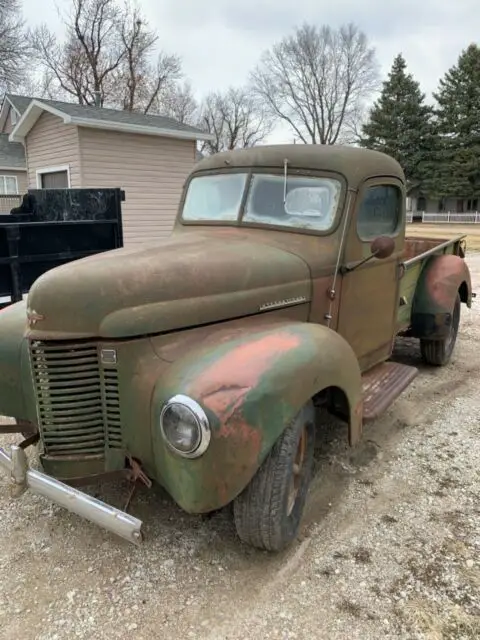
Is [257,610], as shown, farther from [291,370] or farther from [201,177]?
[201,177]

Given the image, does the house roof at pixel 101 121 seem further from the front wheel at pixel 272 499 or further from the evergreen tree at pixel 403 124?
the evergreen tree at pixel 403 124

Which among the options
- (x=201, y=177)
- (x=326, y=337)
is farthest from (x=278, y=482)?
(x=201, y=177)

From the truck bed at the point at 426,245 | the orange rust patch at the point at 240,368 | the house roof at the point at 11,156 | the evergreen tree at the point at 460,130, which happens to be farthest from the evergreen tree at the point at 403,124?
the orange rust patch at the point at 240,368

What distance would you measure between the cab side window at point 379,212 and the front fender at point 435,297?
124 cm

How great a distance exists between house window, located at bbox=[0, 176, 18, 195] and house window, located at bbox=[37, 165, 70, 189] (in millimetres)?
6732

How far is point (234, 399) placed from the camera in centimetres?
215

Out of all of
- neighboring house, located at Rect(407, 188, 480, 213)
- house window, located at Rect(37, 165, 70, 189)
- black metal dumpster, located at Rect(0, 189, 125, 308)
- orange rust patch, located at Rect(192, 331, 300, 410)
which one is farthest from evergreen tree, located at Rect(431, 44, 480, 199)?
orange rust patch, located at Rect(192, 331, 300, 410)

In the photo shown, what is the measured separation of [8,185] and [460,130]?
32706 mm

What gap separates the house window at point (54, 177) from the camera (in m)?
13.2

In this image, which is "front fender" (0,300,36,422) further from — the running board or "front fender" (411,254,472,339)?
"front fender" (411,254,472,339)

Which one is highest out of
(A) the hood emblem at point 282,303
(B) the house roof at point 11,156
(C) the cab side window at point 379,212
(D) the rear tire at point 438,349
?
(B) the house roof at point 11,156

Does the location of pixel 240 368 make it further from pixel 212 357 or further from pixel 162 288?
pixel 162 288

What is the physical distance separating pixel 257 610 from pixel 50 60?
36030 millimetres

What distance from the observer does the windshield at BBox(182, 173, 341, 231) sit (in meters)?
3.43
